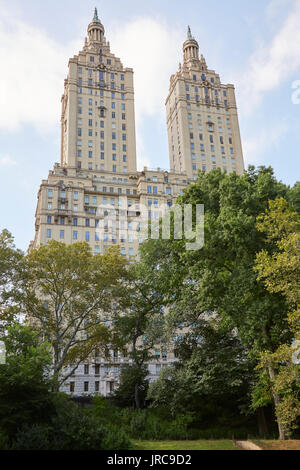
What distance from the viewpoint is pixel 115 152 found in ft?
308

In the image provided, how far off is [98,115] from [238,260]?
73820 mm

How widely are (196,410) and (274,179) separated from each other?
18.2 meters

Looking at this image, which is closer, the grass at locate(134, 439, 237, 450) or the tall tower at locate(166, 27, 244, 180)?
the grass at locate(134, 439, 237, 450)

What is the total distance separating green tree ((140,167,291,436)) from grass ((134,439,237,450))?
5589mm

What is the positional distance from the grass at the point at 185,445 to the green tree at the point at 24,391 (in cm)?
656

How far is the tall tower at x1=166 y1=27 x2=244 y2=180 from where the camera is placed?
9712 cm

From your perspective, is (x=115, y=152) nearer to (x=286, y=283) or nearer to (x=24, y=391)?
(x=286, y=283)

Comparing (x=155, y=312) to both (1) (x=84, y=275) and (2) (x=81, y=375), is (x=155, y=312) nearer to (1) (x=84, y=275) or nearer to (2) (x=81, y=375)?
(1) (x=84, y=275)

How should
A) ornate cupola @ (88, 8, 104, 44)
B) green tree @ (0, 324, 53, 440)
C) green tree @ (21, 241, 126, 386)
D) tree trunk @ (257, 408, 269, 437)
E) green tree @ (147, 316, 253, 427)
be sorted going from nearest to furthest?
green tree @ (0, 324, 53, 440) < tree trunk @ (257, 408, 269, 437) < green tree @ (147, 316, 253, 427) < green tree @ (21, 241, 126, 386) < ornate cupola @ (88, 8, 104, 44)

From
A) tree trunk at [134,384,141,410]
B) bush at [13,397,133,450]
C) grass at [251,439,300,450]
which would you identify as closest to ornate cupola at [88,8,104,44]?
tree trunk at [134,384,141,410]

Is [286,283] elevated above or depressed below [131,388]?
above

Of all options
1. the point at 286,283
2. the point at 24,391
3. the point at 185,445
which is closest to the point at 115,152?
the point at 185,445

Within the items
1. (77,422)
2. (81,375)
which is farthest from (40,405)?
(81,375)

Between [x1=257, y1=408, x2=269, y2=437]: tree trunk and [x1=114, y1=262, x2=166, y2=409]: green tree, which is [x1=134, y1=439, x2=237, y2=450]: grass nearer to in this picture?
[x1=257, y1=408, x2=269, y2=437]: tree trunk
